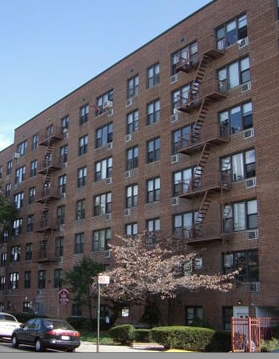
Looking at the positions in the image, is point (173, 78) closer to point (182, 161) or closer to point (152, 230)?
point (182, 161)

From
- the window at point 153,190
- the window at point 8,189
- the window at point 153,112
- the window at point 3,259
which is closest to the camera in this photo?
the window at point 153,190

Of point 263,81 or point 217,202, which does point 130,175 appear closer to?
point 217,202

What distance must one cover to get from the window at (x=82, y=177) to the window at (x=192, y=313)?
55.2 feet

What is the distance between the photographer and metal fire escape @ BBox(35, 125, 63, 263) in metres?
48.4

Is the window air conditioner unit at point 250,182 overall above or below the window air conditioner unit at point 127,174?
below

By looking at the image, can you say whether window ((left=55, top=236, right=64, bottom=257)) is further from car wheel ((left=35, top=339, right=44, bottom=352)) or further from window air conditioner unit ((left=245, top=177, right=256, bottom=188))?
car wheel ((left=35, top=339, right=44, bottom=352))

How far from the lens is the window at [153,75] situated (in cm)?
3878

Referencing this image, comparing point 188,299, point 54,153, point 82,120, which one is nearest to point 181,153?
point 188,299

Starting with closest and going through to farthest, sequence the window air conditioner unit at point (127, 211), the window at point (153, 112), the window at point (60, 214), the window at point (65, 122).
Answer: the window at point (153, 112)
the window air conditioner unit at point (127, 211)
the window at point (60, 214)
the window at point (65, 122)

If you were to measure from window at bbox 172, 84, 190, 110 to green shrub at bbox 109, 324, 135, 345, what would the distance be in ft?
50.9

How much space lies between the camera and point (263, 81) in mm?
30141

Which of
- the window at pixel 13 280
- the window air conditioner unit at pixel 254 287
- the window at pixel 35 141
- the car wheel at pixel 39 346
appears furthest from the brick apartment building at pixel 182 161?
the car wheel at pixel 39 346

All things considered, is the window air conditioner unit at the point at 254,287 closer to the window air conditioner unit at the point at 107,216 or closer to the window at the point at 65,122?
the window air conditioner unit at the point at 107,216

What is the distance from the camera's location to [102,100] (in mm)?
45156
